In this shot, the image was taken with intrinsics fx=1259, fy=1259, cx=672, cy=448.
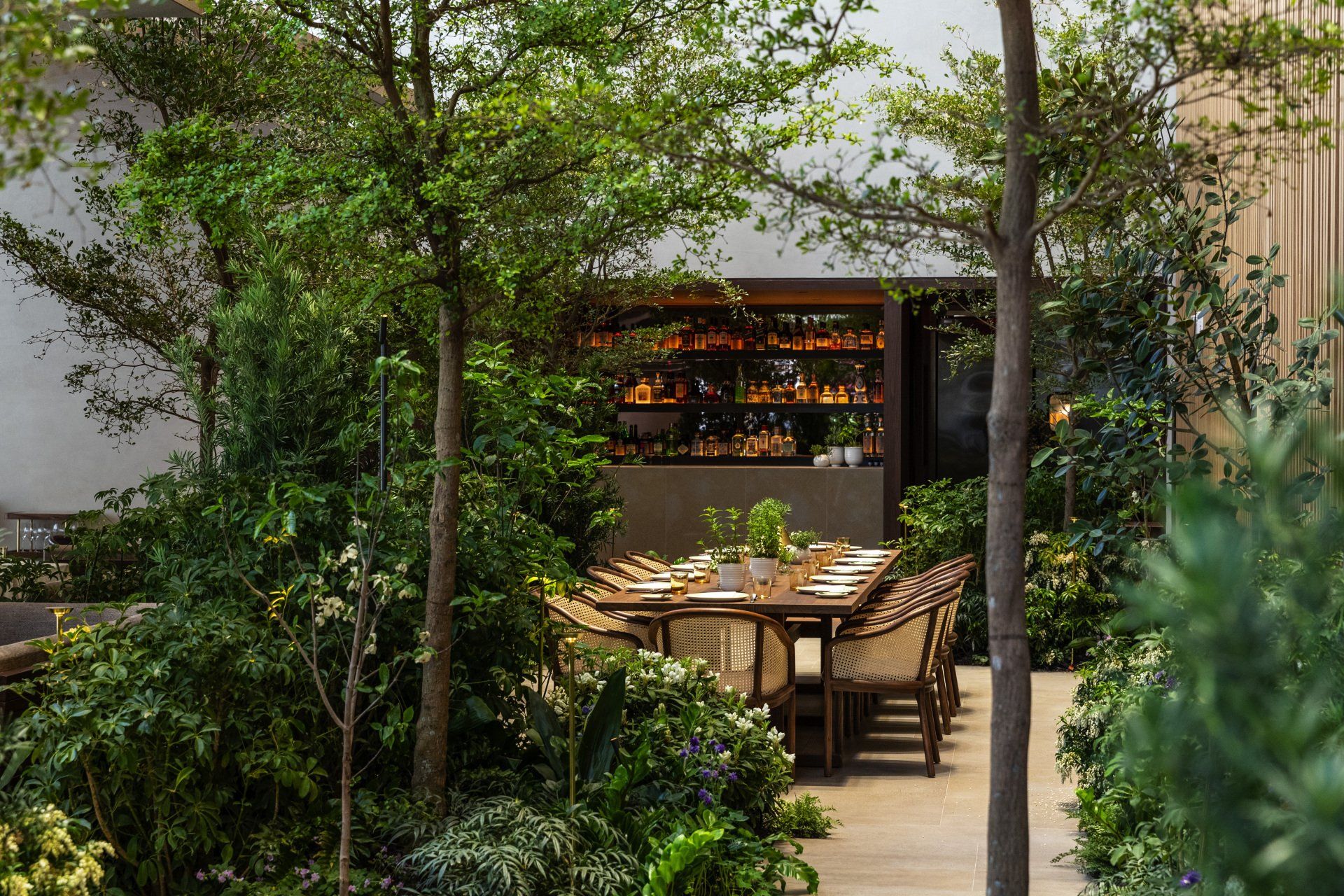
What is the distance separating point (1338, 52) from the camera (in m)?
2.51

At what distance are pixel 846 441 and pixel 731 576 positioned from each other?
567 cm

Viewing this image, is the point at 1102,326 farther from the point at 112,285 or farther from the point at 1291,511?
the point at 112,285

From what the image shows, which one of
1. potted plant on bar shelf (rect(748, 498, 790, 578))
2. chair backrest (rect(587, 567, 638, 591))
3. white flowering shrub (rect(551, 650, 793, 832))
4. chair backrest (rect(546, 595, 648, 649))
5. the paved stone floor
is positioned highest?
potted plant on bar shelf (rect(748, 498, 790, 578))

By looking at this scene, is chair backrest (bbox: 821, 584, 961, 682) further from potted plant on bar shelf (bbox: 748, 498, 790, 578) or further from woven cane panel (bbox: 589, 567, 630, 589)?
woven cane panel (bbox: 589, 567, 630, 589)

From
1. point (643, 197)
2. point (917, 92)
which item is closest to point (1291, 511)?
point (643, 197)

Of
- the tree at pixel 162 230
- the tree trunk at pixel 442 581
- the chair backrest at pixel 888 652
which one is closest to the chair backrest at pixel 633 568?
the chair backrest at pixel 888 652

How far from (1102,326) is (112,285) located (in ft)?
21.4

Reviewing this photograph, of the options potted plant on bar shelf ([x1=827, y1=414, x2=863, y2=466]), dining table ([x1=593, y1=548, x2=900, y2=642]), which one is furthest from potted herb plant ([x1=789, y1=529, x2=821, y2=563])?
potted plant on bar shelf ([x1=827, y1=414, x2=863, y2=466])

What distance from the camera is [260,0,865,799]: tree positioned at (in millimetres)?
3510

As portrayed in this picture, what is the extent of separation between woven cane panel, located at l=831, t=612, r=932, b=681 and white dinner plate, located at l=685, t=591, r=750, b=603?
0.60m

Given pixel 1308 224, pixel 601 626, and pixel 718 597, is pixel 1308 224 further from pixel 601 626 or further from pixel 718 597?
pixel 601 626

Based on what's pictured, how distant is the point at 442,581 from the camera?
12.8 feet

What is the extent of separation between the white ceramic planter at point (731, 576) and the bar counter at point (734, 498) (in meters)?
4.37

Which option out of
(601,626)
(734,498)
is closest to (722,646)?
(601,626)
